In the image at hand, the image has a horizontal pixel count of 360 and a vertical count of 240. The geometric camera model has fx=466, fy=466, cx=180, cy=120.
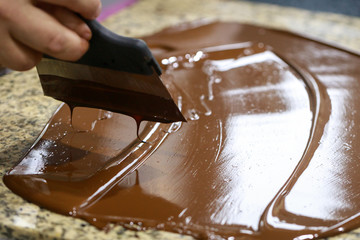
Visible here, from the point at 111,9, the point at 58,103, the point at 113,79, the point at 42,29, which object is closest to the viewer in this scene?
the point at 42,29

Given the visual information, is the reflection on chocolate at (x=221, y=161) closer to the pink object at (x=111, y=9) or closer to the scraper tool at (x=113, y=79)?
the scraper tool at (x=113, y=79)

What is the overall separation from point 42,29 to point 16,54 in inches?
3.3

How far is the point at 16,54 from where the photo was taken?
0.90 m

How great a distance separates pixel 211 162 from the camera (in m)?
1.05

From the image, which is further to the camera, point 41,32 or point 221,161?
point 221,161

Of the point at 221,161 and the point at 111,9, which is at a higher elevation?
the point at 111,9

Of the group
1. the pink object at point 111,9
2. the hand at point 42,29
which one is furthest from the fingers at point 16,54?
the pink object at point 111,9

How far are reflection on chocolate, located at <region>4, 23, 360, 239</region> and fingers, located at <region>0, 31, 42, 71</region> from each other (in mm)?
227

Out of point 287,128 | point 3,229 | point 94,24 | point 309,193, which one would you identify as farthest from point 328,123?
point 3,229

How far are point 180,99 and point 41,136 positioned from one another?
0.40m

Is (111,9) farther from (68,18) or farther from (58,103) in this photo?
(68,18)

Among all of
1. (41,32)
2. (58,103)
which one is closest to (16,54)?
(41,32)

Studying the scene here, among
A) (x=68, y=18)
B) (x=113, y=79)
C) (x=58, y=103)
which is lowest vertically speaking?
(x=58, y=103)

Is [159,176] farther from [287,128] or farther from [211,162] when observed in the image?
[287,128]
